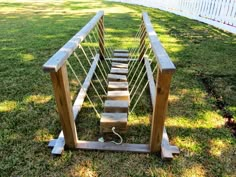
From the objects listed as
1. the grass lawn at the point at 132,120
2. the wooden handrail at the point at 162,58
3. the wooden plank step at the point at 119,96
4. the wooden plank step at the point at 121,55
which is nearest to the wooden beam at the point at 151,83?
the grass lawn at the point at 132,120

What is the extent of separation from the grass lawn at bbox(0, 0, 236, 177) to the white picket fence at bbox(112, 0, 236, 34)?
1510mm

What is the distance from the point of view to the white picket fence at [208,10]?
606cm

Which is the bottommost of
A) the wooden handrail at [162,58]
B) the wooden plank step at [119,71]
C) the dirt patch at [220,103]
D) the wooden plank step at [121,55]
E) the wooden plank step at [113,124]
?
the dirt patch at [220,103]

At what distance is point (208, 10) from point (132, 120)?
6170mm

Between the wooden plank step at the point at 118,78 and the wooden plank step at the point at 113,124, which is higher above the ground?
the wooden plank step at the point at 118,78

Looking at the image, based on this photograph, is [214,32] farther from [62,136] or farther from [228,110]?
[62,136]

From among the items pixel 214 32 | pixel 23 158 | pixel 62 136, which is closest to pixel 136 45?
pixel 214 32

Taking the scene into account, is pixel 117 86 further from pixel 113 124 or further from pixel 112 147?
pixel 112 147

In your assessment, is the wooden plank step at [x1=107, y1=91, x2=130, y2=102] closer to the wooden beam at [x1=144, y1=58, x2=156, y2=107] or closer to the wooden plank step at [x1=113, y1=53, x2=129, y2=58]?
the wooden beam at [x1=144, y1=58, x2=156, y2=107]

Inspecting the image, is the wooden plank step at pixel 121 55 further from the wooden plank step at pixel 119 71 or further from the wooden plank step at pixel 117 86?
the wooden plank step at pixel 117 86

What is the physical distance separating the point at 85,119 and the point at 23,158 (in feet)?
2.43

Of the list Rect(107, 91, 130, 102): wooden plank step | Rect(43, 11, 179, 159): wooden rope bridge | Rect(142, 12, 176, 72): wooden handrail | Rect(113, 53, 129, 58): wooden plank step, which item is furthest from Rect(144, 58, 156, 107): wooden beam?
Rect(142, 12, 176, 72): wooden handrail

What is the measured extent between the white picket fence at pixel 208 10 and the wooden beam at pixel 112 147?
17.3 ft

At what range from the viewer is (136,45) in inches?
193
